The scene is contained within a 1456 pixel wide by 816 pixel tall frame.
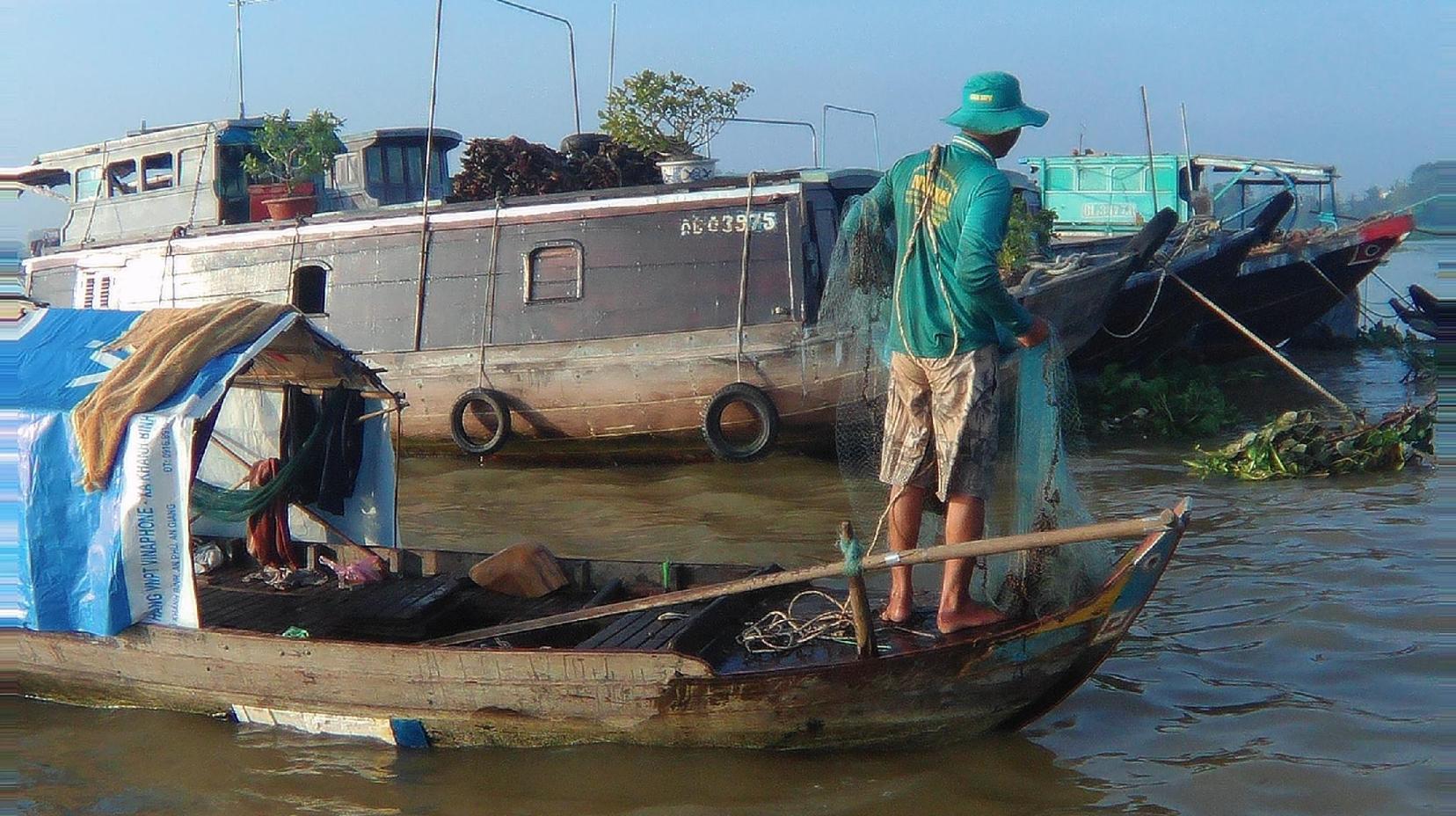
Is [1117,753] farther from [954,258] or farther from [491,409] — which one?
[491,409]

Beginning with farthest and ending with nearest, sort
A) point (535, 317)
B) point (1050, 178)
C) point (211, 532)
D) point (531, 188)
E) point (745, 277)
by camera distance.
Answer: point (1050, 178)
point (531, 188)
point (535, 317)
point (745, 277)
point (211, 532)

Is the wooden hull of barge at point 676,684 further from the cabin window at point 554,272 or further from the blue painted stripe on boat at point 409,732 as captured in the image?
the cabin window at point 554,272

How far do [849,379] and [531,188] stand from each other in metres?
7.13

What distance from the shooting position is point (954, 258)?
4.87 m

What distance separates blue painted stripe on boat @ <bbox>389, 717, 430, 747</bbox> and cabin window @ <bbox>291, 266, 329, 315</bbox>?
24.4 ft

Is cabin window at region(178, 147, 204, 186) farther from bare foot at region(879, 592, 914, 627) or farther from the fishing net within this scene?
bare foot at region(879, 592, 914, 627)

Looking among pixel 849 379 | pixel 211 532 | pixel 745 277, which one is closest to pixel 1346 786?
pixel 849 379

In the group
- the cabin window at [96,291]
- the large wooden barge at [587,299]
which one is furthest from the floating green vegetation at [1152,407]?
the cabin window at [96,291]

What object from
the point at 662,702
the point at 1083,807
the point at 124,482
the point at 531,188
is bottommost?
the point at 1083,807

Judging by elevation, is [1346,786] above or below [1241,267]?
below

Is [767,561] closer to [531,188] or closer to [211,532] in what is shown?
[211,532]

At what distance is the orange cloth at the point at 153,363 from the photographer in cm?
521

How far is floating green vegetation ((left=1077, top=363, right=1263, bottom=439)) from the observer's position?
40.2 ft

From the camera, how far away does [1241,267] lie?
48.7 ft
